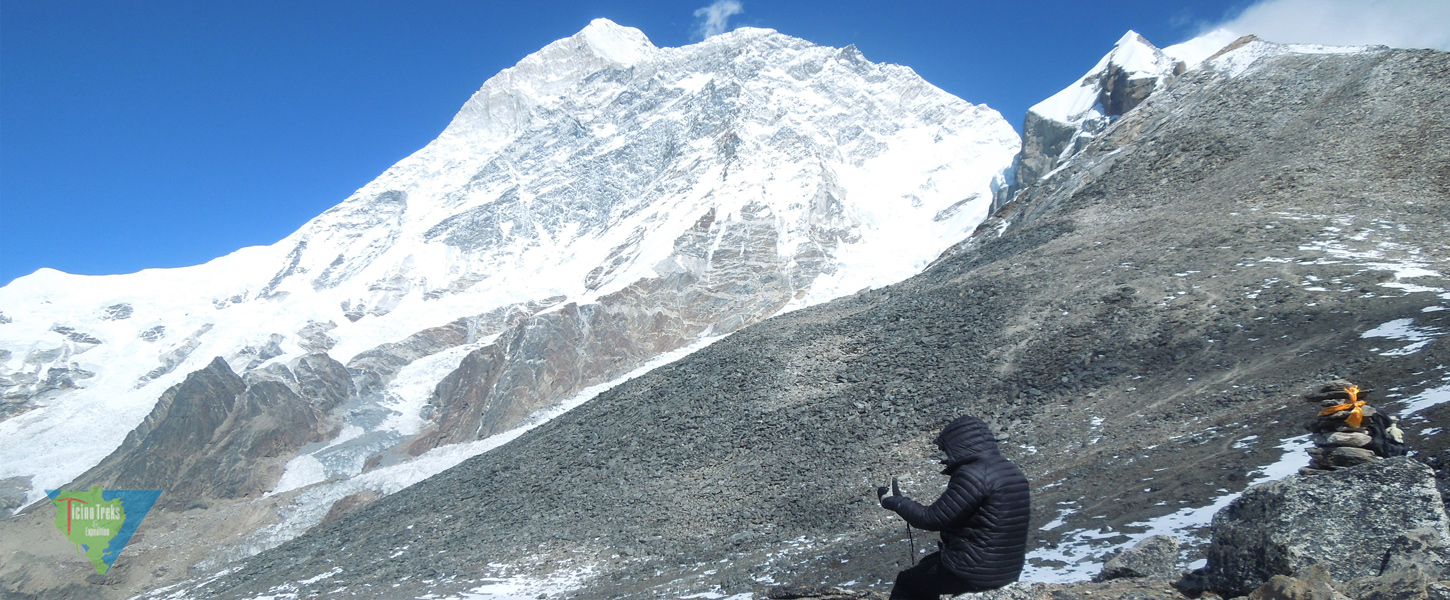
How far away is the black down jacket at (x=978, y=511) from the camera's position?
520 centimetres

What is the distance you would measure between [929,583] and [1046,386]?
56.8 feet

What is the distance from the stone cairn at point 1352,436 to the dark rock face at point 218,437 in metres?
109

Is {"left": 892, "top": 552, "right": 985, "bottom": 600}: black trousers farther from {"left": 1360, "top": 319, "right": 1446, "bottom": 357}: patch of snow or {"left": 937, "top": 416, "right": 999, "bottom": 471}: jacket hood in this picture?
{"left": 1360, "top": 319, "right": 1446, "bottom": 357}: patch of snow

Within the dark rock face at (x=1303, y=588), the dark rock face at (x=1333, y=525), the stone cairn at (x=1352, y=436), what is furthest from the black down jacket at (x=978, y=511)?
the stone cairn at (x=1352, y=436)

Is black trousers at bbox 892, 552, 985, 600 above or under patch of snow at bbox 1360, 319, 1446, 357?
above

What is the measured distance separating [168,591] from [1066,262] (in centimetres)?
3618

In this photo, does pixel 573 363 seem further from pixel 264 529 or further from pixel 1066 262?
pixel 1066 262

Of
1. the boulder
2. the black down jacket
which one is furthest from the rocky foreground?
the boulder

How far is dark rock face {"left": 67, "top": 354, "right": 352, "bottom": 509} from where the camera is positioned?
95.6 m

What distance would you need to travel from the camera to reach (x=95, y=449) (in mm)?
126875

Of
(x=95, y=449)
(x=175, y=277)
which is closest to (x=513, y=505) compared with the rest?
(x=95, y=449)

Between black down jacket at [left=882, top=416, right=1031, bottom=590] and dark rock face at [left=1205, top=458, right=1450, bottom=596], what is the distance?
1.88 m

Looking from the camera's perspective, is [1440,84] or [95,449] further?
[95,449]

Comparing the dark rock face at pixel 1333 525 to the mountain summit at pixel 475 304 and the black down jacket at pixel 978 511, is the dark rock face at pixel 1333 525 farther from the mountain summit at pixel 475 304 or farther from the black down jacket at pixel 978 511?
the mountain summit at pixel 475 304
